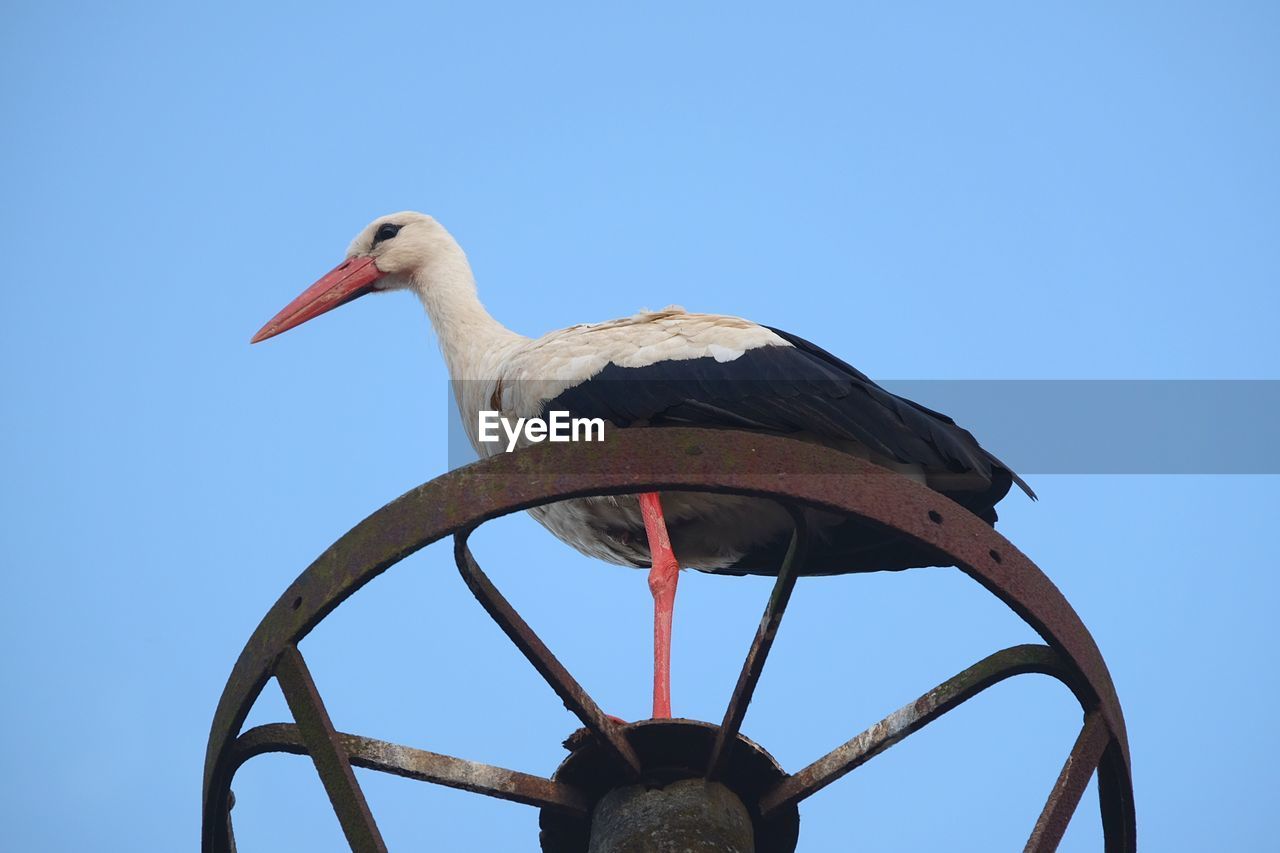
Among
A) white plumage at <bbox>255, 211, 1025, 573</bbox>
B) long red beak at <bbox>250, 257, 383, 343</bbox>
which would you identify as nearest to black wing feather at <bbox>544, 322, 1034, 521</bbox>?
white plumage at <bbox>255, 211, 1025, 573</bbox>

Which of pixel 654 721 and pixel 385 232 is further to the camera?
pixel 385 232

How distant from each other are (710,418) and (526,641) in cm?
169

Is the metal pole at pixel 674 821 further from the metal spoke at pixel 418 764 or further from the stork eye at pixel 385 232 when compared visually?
the stork eye at pixel 385 232

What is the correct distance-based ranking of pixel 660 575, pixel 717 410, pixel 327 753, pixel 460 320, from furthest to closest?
pixel 460 320 < pixel 660 575 < pixel 717 410 < pixel 327 753

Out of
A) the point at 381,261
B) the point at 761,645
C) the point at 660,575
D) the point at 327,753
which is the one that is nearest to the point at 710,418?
the point at 660,575

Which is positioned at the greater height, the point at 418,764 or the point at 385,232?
the point at 385,232

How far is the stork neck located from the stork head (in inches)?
4.0

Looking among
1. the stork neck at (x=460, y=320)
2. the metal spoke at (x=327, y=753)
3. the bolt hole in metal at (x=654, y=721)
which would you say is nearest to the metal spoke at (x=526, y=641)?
the bolt hole in metal at (x=654, y=721)


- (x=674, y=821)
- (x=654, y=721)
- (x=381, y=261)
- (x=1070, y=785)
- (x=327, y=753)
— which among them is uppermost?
(x=381, y=261)

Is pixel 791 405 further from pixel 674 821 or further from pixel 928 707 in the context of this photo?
pixel 674 821

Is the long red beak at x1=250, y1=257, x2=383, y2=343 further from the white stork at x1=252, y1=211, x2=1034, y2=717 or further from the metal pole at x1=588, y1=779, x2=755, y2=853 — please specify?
the metal pole at x1=588, y1=779, x2=755, y2=853

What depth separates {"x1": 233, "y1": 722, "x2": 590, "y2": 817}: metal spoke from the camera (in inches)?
176

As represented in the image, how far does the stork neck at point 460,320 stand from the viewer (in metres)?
7.51

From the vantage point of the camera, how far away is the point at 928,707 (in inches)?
176
